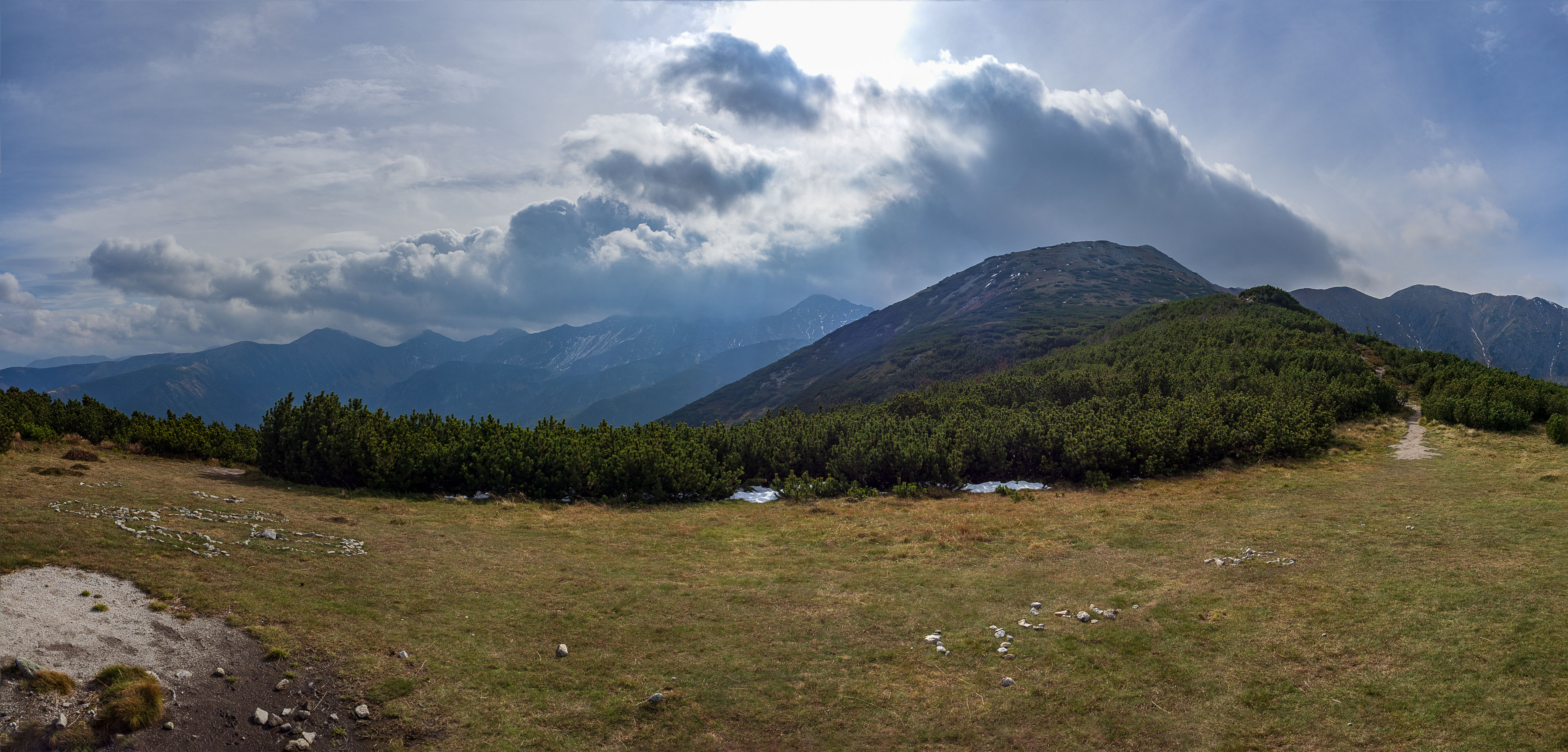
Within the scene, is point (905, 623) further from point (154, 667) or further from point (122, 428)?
point (122, 428)

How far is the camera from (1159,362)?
171 feet

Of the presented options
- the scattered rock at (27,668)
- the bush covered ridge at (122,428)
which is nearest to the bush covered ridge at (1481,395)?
the scattered rock at (27,668)

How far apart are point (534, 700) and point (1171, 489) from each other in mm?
25478

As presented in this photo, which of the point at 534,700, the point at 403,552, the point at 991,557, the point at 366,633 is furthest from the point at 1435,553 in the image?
the point at 403,552

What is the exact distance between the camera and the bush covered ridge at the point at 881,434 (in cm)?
2411

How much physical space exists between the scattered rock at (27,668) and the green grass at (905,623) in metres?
2.36

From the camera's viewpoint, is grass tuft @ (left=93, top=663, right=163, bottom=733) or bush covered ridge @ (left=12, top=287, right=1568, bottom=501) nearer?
grass tuft @ (left=93, top=663, right=163, bottom=733)

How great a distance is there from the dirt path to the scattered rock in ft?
129

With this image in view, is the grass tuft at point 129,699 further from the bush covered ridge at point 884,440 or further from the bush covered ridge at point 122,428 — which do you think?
the bush covered ridge at point 122,428

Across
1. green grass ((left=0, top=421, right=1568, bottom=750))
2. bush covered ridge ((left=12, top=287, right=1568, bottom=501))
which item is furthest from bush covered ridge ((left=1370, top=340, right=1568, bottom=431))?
green grass ((left=0, top=421, right=1568, bottom=750))

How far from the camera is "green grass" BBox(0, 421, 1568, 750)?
9.11 meters

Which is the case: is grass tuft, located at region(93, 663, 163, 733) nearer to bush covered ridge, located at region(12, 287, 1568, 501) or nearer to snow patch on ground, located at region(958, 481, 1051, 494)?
bush covered ridge, located at region(12, 287, 1568, 501)

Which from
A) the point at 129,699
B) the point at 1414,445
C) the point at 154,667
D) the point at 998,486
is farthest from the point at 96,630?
the point at 1414,445

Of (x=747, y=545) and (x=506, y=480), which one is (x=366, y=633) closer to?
(x=747, y=545)
